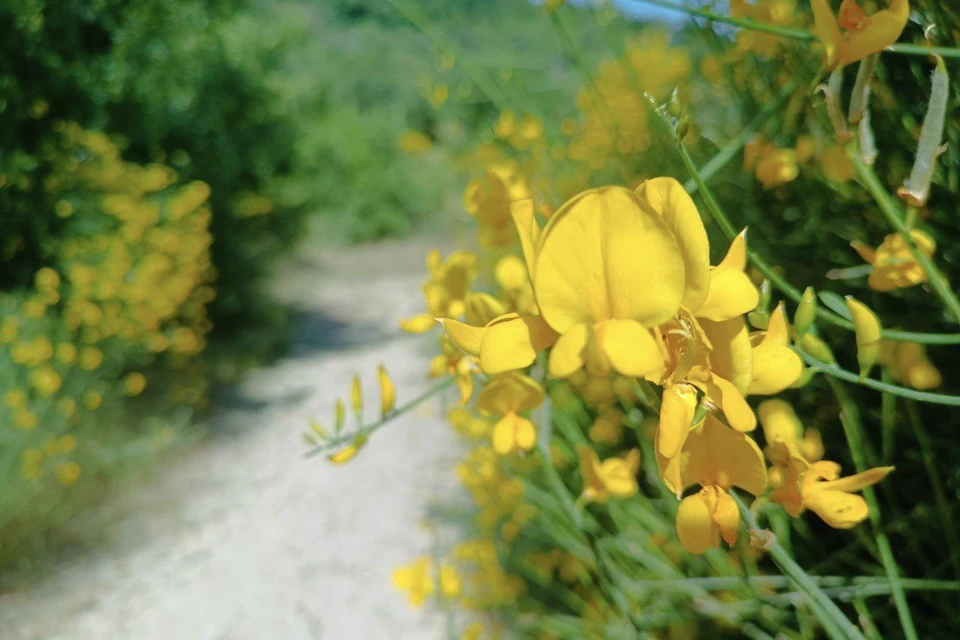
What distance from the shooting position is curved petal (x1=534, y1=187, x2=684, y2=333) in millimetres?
286

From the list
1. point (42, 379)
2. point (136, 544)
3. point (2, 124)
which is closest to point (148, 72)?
point (2, 124)

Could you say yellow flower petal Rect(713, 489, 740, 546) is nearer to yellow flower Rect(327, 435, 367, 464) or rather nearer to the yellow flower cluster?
yellow flower Rect(327, 435, 367, 464)

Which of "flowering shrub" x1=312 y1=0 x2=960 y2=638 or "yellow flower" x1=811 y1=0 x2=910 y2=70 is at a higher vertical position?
"yellow flower" x1=811 y1=0 x2=910 y2=70

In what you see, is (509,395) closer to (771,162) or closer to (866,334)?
(866,334)

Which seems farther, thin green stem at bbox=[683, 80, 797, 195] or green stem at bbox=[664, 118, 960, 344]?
thin green stem at bbox=[683, 80, 797, 195]

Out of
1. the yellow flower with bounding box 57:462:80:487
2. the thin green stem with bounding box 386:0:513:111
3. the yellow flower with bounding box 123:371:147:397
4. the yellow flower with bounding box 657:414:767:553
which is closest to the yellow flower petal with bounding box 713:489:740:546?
the yellow flower with bounding box 657:414:767:553

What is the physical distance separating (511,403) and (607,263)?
0.24 metres

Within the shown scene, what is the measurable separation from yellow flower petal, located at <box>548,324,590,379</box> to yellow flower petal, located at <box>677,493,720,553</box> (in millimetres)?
89

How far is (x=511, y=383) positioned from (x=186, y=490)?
2.86 m

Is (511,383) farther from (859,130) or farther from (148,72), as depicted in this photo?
(148,72)

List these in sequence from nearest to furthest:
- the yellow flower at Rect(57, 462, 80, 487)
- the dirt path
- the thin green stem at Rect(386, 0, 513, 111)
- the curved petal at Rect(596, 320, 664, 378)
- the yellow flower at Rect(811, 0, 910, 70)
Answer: the curved petal at Rect(596, 320, 664, 378)
the yellow flower at Rect(811, 0, 910, 70)
the thin green stem at Rect(386, 0, 513, 111)
the dirt path
the yellow flower at Rect(57, 462, 80, 487)

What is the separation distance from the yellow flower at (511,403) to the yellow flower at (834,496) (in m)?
0.18

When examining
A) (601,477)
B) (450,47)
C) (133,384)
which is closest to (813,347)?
(601,477)

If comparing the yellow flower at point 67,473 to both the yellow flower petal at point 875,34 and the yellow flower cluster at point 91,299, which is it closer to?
the yellow flower cluster at point 91,299
